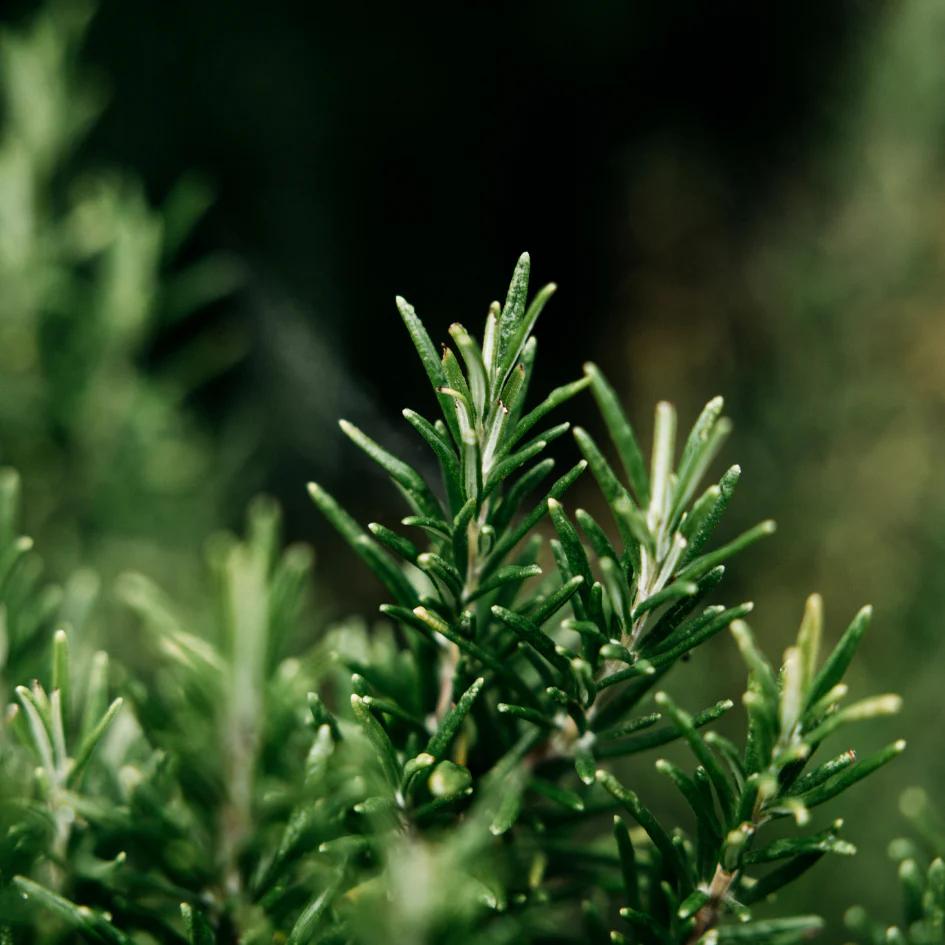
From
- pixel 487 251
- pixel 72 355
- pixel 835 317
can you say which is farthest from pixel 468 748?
pixel 835 317

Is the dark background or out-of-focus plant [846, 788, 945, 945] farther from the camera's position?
the dark background

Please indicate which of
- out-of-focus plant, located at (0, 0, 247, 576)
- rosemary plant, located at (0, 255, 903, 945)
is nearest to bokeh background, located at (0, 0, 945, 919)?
out-of-focus plant, located at (0, 0, 247, 576)

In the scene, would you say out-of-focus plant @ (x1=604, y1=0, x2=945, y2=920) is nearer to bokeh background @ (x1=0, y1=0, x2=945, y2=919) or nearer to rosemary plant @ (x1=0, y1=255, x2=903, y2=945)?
bokeh background @ (x1=0, y1=0, x2=945, y2=919)

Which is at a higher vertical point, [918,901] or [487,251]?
[487,251]

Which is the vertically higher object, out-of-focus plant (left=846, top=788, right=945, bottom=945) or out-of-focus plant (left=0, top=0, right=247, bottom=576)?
out-of-focus plant (left=0, top=0, right=247, bottom=576)

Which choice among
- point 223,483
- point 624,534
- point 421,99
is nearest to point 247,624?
point 624,534

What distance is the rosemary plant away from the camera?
0.28 meters

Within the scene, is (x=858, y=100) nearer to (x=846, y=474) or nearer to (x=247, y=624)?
(x=846, y=474)

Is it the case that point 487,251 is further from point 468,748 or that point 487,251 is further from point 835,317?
point 468,748

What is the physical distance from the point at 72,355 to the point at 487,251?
536 millimetres

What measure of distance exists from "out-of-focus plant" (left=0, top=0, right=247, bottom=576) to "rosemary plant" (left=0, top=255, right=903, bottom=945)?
0.41 metres

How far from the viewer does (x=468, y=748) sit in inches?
14.6

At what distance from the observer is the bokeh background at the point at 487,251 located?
2.77ft

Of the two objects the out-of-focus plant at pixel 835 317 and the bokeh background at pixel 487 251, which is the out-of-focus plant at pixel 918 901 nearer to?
the bokeh background at pixel 487 251
